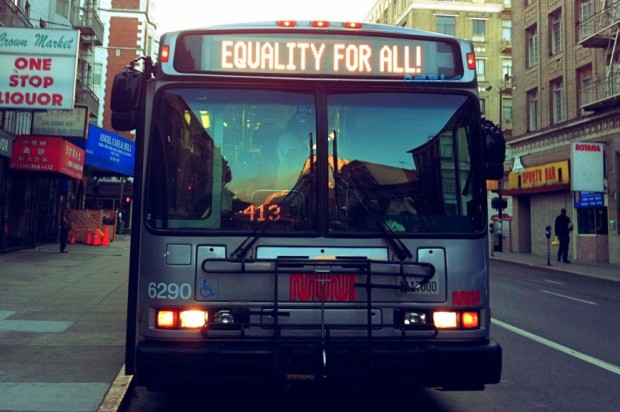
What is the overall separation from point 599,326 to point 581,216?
19.3 m

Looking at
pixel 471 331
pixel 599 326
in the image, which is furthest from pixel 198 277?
pixel 599 326

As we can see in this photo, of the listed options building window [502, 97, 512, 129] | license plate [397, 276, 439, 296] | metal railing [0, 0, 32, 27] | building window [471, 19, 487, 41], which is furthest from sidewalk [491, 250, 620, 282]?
building window [471, 19, 487, 41]

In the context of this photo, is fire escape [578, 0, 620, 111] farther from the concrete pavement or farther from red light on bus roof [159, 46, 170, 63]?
red light on bus roof [159, 46, 170, 63]

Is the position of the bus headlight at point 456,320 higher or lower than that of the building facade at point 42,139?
lower

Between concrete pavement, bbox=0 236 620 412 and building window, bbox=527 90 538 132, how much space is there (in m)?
23.9

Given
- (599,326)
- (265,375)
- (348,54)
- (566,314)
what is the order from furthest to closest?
(566,314)
(599,326)
(348,54)
(265,375)

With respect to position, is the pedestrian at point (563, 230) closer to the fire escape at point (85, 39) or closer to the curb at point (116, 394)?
the fire escape at point (85, 39)

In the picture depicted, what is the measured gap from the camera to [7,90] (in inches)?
637

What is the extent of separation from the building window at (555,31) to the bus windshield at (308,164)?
28751 millimetres

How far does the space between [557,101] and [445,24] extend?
86.5 ft

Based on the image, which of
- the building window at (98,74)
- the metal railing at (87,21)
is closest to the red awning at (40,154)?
the metal railing at (87,21)

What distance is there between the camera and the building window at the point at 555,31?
101 feet

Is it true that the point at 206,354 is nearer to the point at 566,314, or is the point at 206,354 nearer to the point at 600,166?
the point at 566,314

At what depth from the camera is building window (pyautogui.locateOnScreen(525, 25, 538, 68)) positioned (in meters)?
33.0
